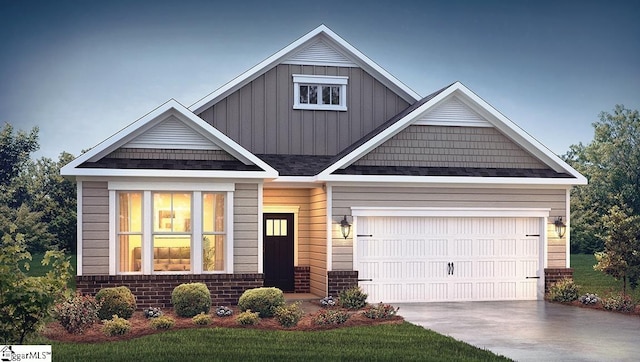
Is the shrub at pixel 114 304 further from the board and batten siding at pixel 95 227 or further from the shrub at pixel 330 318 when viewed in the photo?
the shrub at pixel 330 318

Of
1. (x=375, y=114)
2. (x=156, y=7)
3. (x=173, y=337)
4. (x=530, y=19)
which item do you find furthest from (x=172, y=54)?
(x=173, y=337)

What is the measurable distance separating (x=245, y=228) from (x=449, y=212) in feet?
16.2

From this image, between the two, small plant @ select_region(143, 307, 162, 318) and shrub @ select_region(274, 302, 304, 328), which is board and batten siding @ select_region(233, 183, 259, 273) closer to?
small plant @ select_region(143, 307, 162, 318)

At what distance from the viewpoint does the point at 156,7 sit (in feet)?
135

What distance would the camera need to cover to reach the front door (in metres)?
21.3

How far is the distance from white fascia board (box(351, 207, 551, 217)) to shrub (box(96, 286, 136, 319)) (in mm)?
5737

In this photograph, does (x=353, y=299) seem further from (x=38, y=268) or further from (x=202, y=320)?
(x=38, y=268)

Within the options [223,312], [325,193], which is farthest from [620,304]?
[223,312]

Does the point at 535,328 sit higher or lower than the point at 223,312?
lower

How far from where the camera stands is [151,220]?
17141mm

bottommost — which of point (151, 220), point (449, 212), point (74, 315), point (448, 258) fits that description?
point (74, 315)

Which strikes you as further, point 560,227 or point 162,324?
point 560,227

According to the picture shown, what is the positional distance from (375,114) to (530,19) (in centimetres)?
A: 2234

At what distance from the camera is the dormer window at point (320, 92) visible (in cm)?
2180
